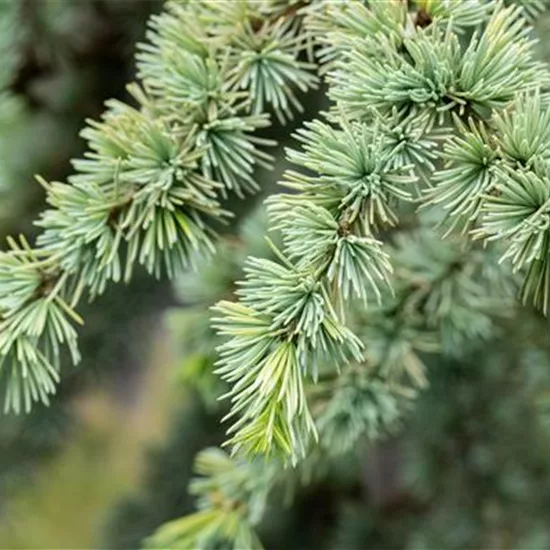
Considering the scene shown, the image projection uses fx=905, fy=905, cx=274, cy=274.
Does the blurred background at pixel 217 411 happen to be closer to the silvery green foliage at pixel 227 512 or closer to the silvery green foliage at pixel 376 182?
the silvery green foliage at pixel 227 512

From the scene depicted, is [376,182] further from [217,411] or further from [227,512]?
[217,411]

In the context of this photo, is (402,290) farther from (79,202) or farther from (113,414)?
(113,414)

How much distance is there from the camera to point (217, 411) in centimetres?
79

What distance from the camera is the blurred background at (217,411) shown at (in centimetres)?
58

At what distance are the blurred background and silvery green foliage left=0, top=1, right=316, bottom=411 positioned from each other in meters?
0.15

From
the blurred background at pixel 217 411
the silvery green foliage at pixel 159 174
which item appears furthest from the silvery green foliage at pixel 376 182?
the blurred background at pixel 217 411

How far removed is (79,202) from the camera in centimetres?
37

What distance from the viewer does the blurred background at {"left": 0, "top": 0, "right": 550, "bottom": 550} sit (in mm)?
578

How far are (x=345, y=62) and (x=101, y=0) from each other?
0.30 metres

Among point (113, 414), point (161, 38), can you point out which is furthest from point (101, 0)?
point (113, 414)

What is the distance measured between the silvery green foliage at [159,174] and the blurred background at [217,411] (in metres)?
0.15

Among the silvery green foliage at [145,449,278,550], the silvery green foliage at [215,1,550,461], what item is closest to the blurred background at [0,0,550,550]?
the silvery green foliage at [145,449,278,550]

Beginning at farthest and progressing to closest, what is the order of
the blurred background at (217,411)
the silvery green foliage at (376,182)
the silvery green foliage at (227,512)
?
the blurred background at (217,411) < the silvery green foliage at (227,512) < the silvery green foliage at (376,182)

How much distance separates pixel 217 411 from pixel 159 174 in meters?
0.46
